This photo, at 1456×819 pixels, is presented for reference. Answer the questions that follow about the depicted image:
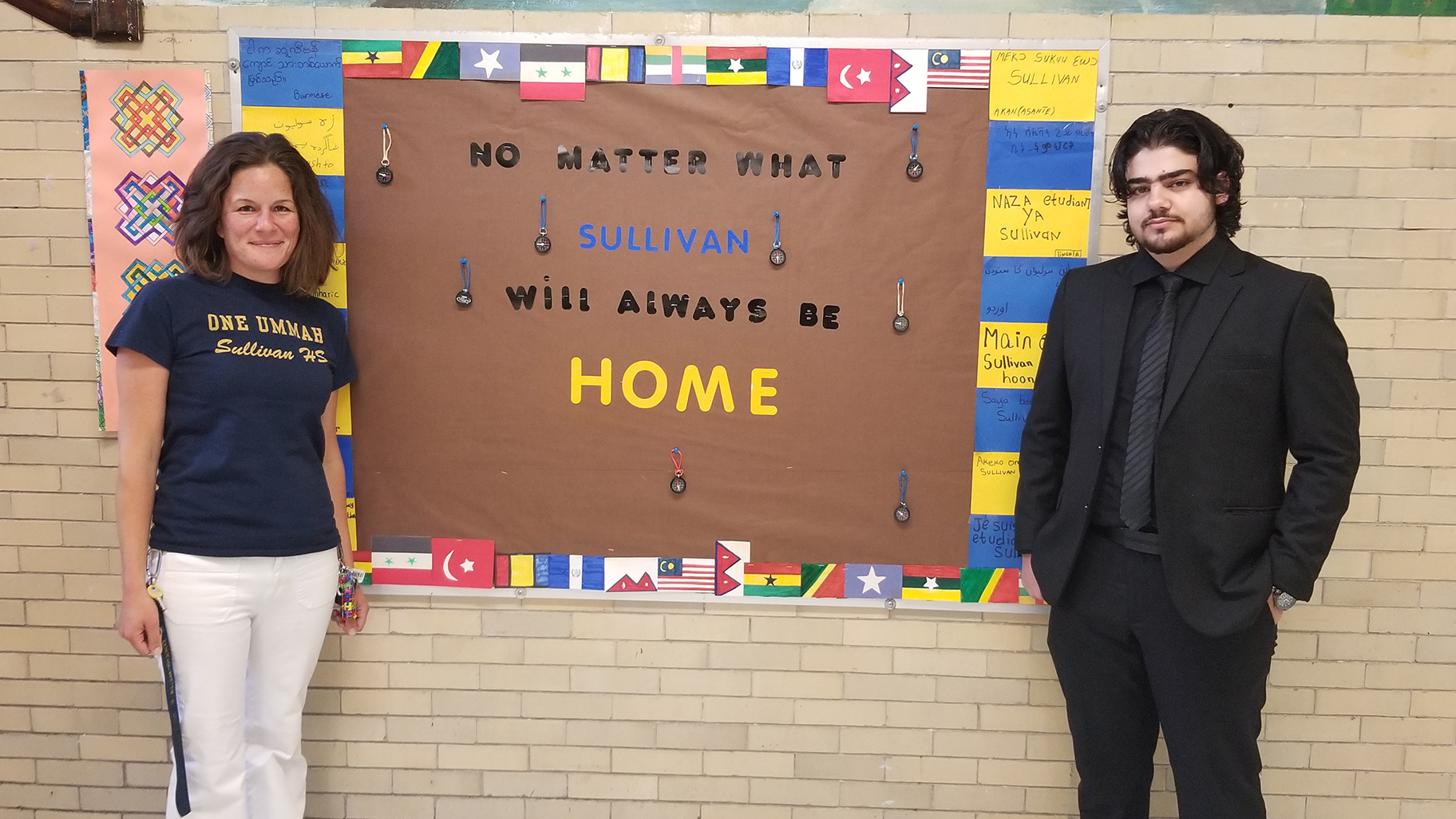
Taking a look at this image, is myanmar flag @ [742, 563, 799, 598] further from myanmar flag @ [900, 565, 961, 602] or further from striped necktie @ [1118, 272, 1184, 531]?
striped necktie @ [1118, 272, 1184, 531]

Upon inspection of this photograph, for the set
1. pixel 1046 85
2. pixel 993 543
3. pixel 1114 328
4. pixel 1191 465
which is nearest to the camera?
pixel 1191 465

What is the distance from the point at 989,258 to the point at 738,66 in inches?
32.6

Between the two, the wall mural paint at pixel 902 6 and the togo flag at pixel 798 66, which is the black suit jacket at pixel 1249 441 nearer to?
the wall mural paint at pixel 902 6

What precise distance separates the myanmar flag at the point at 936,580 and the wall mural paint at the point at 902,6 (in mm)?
1478

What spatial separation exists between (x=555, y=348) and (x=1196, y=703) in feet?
5.74

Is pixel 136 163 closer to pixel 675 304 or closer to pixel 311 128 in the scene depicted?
pixel 311 128

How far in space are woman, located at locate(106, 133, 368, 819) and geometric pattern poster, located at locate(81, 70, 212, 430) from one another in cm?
38

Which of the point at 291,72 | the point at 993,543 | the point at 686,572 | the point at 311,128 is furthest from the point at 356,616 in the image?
the point at 993,543

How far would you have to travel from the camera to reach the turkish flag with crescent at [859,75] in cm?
221

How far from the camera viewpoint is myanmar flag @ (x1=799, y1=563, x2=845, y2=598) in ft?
7.69

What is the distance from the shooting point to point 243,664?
1.96 m

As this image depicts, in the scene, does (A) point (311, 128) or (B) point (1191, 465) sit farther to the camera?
(A) point (311, 128)

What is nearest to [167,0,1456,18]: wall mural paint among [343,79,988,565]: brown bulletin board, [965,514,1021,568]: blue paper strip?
[343,79,988,565]: brown bulletin board

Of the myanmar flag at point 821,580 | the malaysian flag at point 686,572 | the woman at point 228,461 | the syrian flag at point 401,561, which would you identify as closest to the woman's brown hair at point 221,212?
the woman at point 228,461
